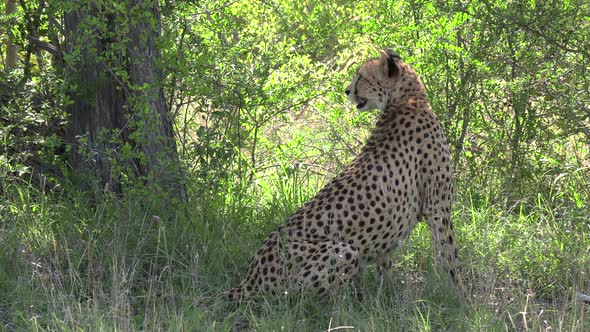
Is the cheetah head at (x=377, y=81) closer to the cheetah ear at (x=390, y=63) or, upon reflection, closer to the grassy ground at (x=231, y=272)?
the cheetah ear at (x=390, y=63)

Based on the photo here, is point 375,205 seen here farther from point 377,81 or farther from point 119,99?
point 119,99

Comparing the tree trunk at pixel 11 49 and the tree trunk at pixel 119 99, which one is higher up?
the tree trunk at pixel 11 49

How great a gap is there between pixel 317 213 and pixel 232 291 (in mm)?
535

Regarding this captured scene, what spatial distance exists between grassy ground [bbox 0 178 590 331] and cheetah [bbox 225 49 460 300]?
106 millimetres

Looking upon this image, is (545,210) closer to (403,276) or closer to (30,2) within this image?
(403,276)

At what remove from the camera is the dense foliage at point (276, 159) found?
4.30m

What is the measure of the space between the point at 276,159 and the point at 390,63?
1.63 meters

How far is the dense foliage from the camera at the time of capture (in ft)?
14.1

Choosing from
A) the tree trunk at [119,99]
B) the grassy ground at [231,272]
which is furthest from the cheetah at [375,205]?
the tree trunk at [119,99]

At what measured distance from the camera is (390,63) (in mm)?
4895

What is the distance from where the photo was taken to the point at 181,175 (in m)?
5.06

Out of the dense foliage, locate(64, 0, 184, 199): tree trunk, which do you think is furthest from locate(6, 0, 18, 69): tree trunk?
locate(64, 0, 184, 199): tree trunk

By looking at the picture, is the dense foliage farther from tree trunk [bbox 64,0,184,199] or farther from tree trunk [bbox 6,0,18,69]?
tree trunk [bbox 6,0,18,69]

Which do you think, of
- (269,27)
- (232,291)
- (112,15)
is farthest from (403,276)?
(269,27)
